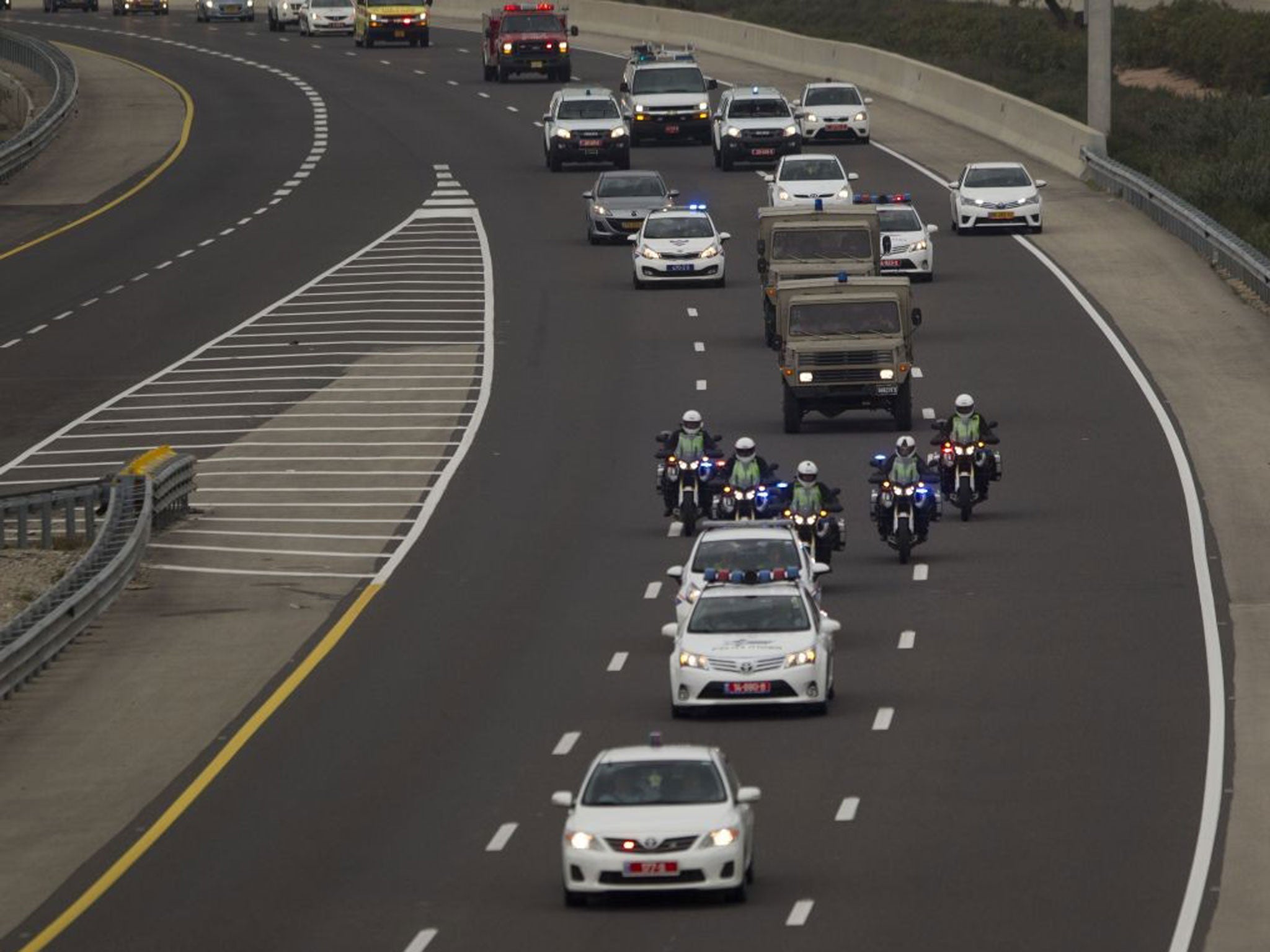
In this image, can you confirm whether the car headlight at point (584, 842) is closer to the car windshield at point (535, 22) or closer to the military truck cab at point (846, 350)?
the military truck cab at point (846, 350)

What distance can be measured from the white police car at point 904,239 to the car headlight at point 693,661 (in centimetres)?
2914

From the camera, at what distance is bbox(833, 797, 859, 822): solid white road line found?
26656 mm

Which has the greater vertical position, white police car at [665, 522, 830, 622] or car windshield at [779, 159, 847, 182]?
white police car at [665, 522, 830, 622]

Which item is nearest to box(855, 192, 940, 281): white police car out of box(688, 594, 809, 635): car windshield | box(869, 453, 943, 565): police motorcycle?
box(869, 453, 943, 565): police motorcycle

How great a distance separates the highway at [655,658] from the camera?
24.1m

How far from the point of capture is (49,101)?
95.3 metres

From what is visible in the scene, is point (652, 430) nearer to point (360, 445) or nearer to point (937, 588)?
point (360, 445)

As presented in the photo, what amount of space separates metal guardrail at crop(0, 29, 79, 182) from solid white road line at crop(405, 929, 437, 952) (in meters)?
60.2

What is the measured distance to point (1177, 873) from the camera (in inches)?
975

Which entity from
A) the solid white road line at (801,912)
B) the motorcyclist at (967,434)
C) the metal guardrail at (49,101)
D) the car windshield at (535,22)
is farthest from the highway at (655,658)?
the car windshield at (535,22)

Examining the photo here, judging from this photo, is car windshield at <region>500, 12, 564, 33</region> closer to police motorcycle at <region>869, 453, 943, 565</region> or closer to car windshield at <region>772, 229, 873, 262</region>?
car windshield at <region>772, 229, 873, 262</region>

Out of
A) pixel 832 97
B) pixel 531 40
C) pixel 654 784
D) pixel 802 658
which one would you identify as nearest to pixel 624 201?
pixel 832 97

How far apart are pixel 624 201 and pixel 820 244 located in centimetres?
1292

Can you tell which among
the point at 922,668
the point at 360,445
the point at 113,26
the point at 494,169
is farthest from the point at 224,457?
the point at 113,26
